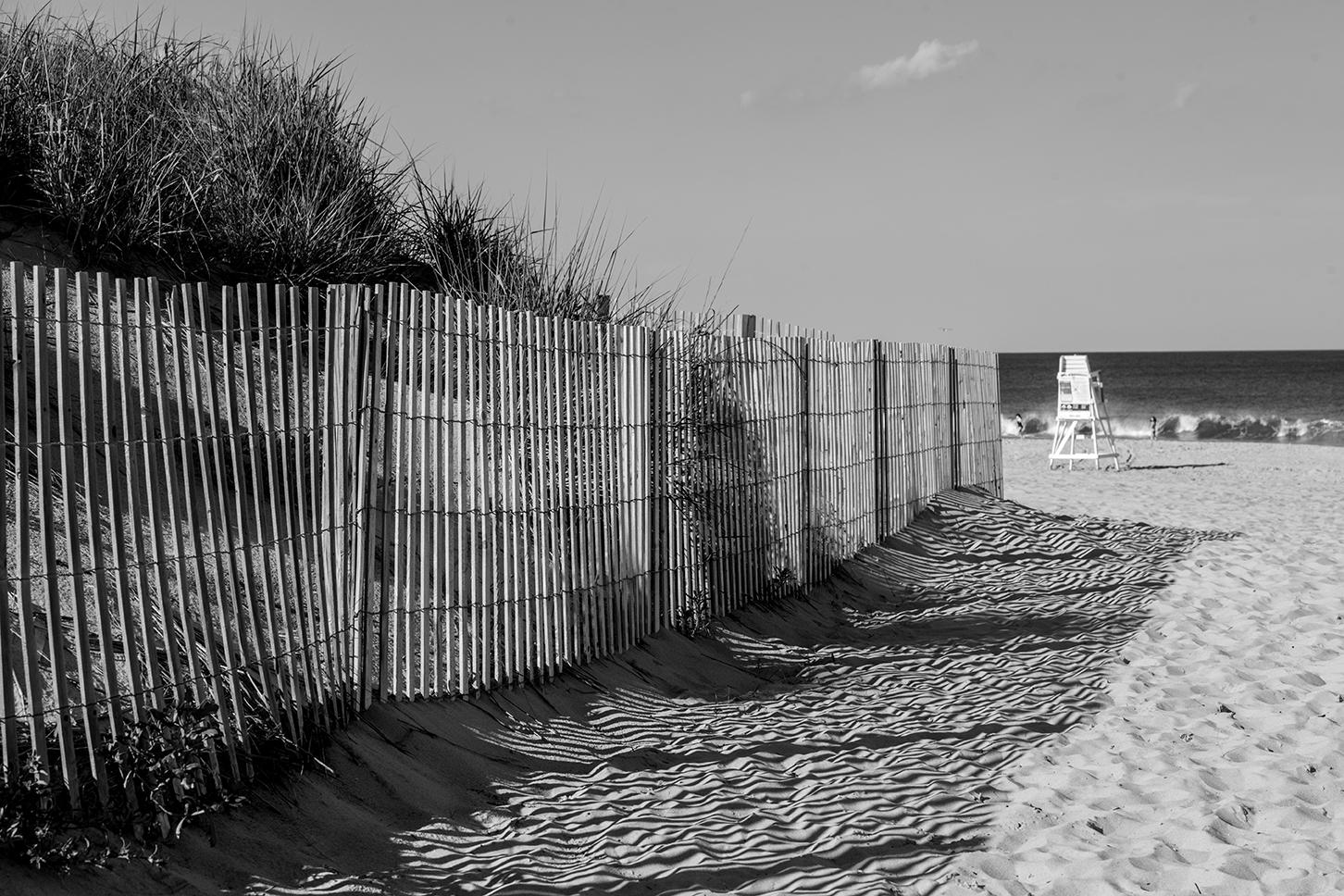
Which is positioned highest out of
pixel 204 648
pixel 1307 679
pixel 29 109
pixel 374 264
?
pixel 29 109

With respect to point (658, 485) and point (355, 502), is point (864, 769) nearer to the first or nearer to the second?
point (658, 485)

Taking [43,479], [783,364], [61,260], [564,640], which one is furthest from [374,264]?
[43,479]

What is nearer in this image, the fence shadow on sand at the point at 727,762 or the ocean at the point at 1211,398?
the fence shadow on sand at the point at 727,762

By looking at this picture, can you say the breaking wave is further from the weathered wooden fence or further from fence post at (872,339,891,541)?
the weathered wooden fence

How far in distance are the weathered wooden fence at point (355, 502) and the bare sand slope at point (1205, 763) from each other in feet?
7.15

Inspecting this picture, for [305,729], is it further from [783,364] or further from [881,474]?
[881,474]

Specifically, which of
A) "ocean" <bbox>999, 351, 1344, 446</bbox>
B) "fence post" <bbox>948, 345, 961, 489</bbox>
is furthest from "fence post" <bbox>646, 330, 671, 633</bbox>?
"ocean" <bbox>999, 351, 1344, 446</bbox>

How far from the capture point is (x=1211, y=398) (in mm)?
69625

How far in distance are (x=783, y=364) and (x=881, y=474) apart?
7.66ft

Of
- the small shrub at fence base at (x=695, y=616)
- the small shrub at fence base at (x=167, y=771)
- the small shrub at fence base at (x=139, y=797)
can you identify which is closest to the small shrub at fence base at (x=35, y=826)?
the small shrub at fence base at (x=139, y=797)

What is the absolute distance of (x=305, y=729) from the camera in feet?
13.4

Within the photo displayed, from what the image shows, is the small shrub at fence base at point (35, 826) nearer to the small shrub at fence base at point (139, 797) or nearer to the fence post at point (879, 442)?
the small shrub at fence base at point (139, 797)

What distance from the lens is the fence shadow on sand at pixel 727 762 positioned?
3721 mm

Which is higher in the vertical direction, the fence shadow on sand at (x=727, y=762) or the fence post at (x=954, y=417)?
the fence post at (x=954, y=417)
